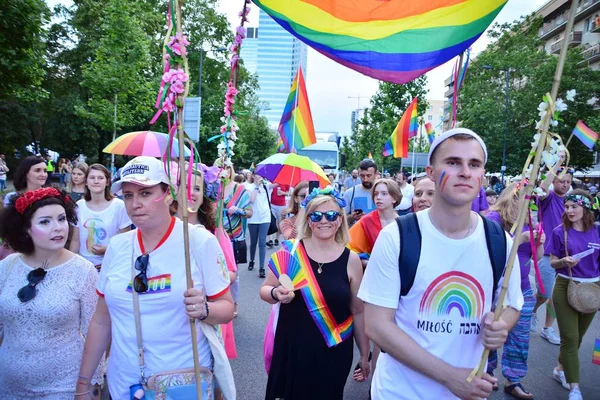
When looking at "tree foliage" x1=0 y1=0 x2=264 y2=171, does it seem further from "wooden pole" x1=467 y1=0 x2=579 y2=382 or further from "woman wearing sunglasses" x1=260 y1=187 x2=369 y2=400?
"wooden pole" x1=467 y1=0 x2=579 y2=382

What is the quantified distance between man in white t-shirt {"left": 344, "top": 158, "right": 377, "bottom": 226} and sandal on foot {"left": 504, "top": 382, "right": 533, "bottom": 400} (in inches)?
104

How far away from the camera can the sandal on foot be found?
15.2 ft

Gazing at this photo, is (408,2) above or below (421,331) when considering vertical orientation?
above

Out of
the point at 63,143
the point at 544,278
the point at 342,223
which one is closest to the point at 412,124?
the point at 544,278

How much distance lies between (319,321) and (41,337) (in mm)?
1712

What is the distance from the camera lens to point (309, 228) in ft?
12.3

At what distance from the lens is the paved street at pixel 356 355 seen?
471 cm

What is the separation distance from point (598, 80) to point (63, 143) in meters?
35.8

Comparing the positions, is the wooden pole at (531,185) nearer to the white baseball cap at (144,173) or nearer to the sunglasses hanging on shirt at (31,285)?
the white baseball cap at (144,173)

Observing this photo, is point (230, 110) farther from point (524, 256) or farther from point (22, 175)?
point (524, 256)

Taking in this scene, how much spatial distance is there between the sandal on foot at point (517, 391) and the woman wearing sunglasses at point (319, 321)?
200 cm

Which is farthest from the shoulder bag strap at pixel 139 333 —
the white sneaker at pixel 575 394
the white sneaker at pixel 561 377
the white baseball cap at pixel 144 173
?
the white sneaker at pixel 561 377

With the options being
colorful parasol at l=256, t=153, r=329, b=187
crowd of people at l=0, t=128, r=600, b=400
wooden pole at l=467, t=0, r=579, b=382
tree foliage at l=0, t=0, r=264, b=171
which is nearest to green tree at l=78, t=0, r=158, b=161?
tree foliage at l=0, t=0, r=264, b=171

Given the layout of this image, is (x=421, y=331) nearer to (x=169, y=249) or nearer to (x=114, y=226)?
(x=169, y=249)
